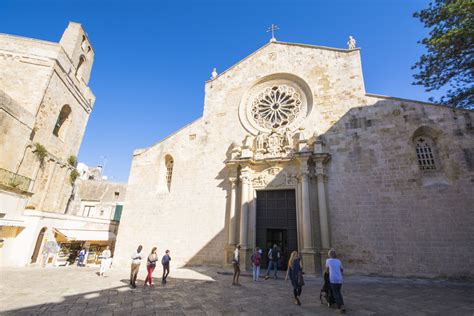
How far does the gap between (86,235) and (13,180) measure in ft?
Result: 19.6

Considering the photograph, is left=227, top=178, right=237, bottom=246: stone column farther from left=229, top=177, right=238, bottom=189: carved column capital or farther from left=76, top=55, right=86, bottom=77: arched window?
left=76, top=55, right=86, bottom=77: arched window

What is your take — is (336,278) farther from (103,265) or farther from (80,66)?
(80,66)

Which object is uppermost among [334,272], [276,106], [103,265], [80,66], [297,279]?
[80,66]

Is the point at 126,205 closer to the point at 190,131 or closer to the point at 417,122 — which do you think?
the point at 190,131

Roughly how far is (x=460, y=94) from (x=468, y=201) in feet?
14.2

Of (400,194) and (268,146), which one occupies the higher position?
(268,146)

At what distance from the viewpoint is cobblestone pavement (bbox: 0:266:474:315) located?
486cm

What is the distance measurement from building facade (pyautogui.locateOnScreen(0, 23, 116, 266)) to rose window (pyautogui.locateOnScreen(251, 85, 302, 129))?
46.3 ft

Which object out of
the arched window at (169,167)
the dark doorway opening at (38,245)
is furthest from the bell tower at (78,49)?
the dark doorway opening at (38,245)

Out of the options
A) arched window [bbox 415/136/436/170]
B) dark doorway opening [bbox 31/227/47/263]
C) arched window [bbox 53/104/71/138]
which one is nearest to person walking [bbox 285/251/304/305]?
arched window [bbox 415/136/436/170]

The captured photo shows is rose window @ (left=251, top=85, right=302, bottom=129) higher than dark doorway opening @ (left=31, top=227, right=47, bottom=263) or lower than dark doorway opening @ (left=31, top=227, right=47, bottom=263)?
higher

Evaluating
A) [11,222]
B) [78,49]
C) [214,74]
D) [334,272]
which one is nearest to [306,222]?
[334,272]

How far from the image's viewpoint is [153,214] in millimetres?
13297

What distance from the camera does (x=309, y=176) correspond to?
11031 mm
